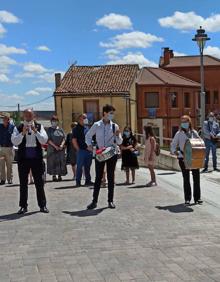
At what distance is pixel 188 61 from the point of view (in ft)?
215

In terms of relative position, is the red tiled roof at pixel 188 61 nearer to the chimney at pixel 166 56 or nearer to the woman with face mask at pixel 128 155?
the chimney at pixel 166 56

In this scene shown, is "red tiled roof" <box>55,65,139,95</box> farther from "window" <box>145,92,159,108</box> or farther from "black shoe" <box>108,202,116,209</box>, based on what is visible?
"black shoe" <box>108,202,116,209</box>

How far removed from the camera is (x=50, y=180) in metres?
14.3

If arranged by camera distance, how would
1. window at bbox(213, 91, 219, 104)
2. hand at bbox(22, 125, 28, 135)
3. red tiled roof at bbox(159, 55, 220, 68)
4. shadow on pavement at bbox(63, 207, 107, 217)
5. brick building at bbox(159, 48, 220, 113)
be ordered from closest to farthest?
shadow on pavement at bbox(63, 207, 107, 217) < hand at bbox(22, 125, 28, 135) < brick building at bbox(159, 48, 220, 113) < window at bbox(213, 91, 219, 104) < red tiled roof at bbox(159, 55, 220, 68)

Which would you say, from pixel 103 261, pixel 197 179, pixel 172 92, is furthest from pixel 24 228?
pixel 172 92

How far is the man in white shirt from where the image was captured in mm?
8898

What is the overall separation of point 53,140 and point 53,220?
578cm

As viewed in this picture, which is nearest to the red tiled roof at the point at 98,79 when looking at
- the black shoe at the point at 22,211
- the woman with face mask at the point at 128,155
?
the woman with face mask at the point at 128,155

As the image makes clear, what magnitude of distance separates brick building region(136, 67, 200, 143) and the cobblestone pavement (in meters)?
44.6

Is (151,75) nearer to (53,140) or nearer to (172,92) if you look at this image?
(172,92)

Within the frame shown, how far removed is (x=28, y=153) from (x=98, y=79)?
1799 inches

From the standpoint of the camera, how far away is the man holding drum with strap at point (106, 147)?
9.30 metres

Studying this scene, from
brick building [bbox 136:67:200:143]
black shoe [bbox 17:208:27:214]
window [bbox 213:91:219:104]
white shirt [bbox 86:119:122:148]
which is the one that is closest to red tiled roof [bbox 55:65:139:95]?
brick building [bbox 136:67:200:143]

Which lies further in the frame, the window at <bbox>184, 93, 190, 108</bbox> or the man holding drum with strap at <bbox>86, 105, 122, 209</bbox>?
the window at <bbox>184, 93, 190, 108</bbox>
